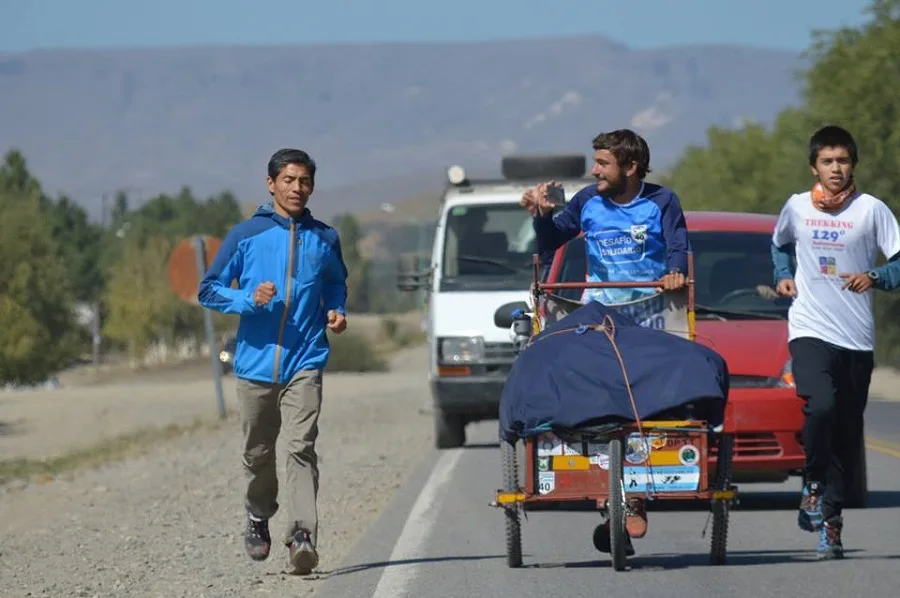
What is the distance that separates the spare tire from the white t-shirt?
10098mm

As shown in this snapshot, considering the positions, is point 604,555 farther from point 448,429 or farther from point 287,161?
point 448,429

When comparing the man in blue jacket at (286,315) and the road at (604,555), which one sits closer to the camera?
the road at (604,555)

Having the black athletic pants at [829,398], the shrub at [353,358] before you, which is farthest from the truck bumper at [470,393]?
the shrub at [353,358]

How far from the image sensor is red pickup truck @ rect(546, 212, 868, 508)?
11.3 m

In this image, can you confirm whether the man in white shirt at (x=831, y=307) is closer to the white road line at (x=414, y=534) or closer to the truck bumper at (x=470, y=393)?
the white road line at (x=414, y=534)

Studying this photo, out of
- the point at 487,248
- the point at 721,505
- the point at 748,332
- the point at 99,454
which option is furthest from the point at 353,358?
the point at 721,505

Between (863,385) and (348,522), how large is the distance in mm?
4223

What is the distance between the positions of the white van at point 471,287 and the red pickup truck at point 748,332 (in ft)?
12.2

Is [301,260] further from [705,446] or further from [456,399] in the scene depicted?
[456,399]

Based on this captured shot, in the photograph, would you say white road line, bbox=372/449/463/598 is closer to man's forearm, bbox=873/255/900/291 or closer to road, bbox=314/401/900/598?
road, bbox=314/401/900/598

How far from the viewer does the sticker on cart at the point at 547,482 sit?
8836mm

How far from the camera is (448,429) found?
1789 cm

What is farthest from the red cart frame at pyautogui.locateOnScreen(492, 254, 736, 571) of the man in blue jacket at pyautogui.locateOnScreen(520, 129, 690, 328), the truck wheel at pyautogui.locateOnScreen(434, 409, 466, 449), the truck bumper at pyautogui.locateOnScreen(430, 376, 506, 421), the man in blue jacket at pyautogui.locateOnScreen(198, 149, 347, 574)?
the truck wheel at pyautogui.locateOnScreen(434, 409, 466, 449)

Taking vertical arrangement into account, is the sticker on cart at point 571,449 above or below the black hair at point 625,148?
below
